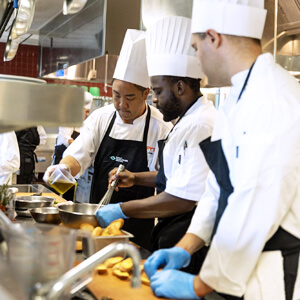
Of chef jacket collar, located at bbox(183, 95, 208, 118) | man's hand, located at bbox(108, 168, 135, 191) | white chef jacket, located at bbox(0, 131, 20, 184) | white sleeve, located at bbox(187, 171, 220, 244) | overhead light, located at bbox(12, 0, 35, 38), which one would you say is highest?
overhead light, located at bbox(12, 0, 35, 38)

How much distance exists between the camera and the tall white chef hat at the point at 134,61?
304 centimetres

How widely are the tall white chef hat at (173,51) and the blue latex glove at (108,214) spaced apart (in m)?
0.73

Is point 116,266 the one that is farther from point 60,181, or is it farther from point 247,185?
point 60,181

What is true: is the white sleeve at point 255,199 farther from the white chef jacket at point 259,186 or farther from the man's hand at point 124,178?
the man's hand at point 124,178

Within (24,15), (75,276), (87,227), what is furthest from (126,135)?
(75,276)

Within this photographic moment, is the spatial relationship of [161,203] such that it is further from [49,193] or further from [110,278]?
[49,193]

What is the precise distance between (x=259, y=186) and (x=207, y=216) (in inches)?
14.6

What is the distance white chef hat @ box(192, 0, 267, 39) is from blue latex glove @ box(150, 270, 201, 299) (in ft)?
2.88

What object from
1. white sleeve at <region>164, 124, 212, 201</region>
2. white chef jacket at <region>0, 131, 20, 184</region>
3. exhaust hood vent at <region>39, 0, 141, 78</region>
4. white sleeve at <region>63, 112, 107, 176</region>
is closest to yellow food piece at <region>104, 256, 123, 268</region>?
white sleeve at <region>164, 124, 212, 201</region>

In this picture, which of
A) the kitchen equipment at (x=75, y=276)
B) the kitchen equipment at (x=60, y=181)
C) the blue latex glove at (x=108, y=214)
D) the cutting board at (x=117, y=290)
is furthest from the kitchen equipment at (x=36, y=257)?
the kitchen equipment at (x=60, y=181)

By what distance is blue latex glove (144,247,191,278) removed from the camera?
5.16 ft

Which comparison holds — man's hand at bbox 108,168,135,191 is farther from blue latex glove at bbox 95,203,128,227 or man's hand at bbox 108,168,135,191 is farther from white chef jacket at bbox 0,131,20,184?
white chef jacket at bbox 0,131,20,184

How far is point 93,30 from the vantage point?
13.8ft

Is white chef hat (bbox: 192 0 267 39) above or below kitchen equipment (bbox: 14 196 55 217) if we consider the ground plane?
above
